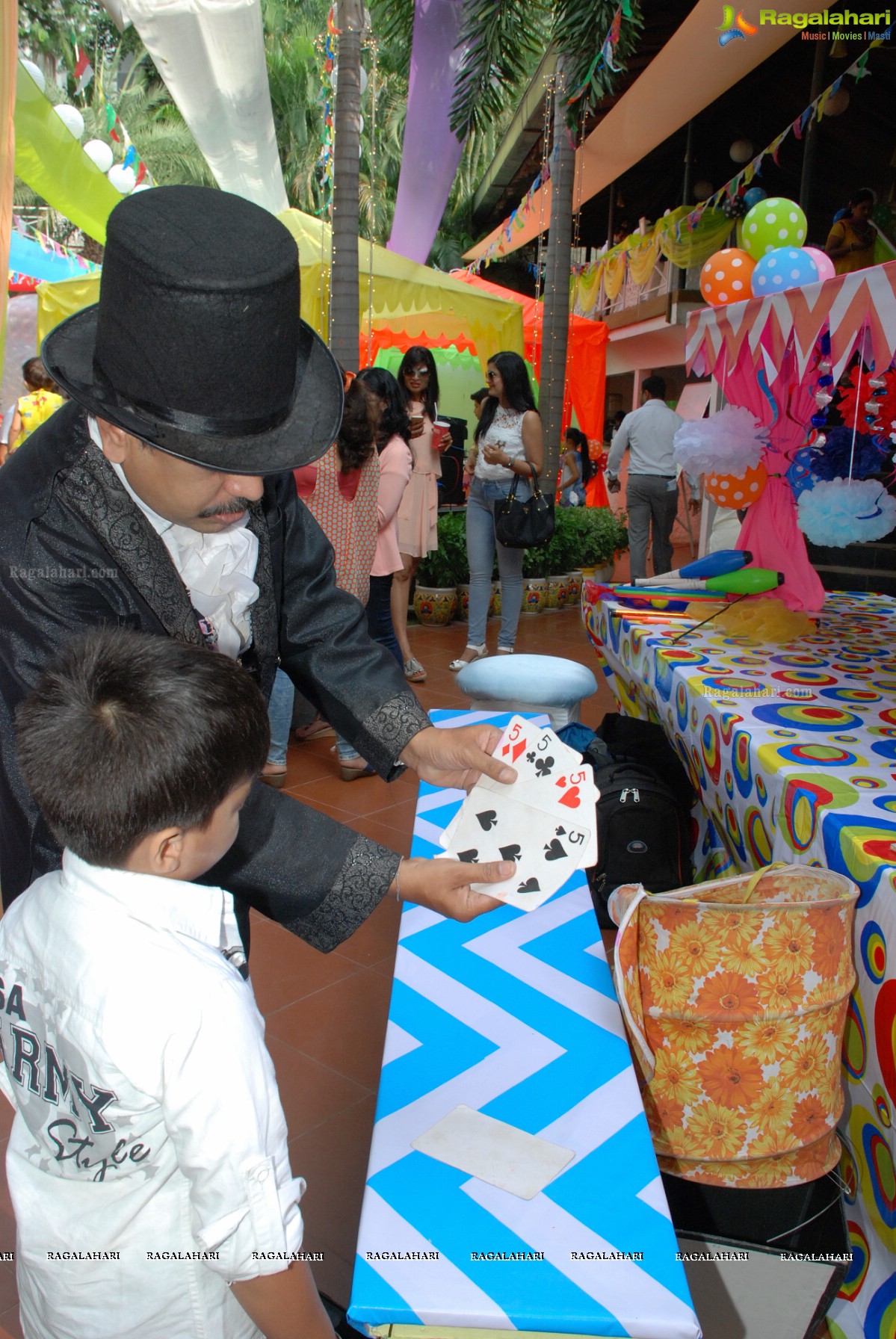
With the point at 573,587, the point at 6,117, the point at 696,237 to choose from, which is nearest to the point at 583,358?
the point at 696,237

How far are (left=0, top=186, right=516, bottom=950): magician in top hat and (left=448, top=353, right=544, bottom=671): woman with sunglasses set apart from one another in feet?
13.0

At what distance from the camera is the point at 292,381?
1.22 meters

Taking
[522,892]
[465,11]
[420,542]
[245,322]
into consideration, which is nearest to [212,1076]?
[522,892]

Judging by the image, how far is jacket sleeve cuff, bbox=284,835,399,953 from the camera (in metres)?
1.36

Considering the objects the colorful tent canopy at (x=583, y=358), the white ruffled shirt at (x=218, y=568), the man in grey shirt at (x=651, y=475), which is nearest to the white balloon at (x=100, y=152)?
the colorful tent canopy at (x=583, y=358)

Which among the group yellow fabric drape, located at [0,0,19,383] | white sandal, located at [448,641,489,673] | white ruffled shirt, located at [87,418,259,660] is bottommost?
white sandal, located at [448,641,489,673]

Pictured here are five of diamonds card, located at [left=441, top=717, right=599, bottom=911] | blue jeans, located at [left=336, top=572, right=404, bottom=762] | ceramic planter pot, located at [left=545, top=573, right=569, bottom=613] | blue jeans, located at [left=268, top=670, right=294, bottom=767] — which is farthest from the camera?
ceramic planter pot, located at [left=545, top=573, right=569, bottom=613]

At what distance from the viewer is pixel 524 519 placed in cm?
538

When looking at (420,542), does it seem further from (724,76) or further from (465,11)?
(724,76)

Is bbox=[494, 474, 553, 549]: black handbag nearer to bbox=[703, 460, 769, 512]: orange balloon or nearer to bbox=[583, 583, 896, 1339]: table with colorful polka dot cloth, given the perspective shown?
bbox=[583, 583, 896, 1339]: table with colorful polka dot cloth

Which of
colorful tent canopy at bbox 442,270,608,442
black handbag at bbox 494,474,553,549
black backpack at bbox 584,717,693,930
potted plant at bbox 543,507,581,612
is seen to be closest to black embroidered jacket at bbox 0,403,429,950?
black backpack at bbox 584,717,693,930

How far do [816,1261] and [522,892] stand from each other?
0.76m

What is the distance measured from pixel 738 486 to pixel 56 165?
793 cm

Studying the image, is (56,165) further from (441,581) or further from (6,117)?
(6,117)
